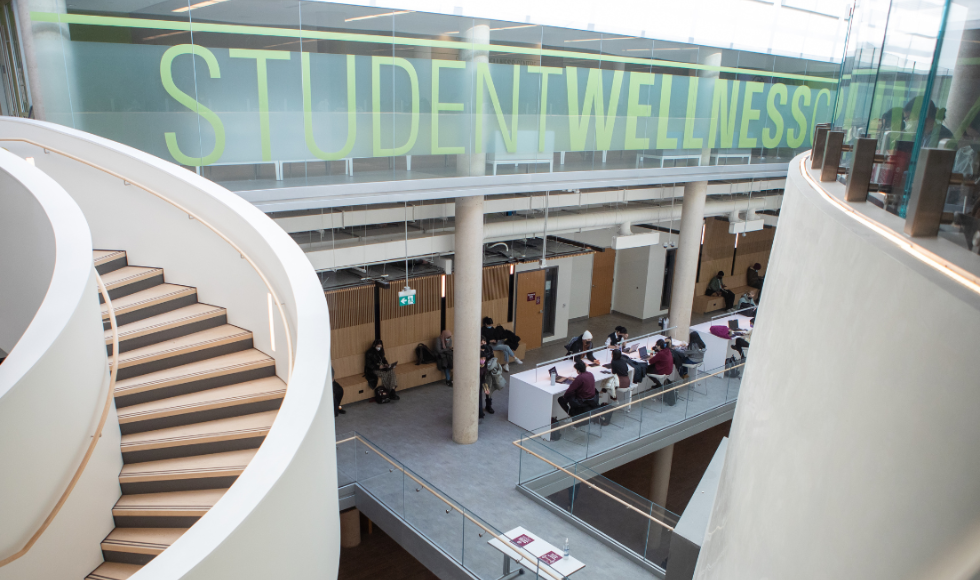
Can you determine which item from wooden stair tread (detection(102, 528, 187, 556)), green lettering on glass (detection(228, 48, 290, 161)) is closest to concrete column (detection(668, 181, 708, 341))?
green lettering on glass (detection(228, 48, 290, 161))

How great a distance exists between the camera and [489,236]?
44.3 ft

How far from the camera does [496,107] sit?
10.4 meters

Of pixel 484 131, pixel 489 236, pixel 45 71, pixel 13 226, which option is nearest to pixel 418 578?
pixel 489 236

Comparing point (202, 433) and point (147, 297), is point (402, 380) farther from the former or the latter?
point (202, 433)

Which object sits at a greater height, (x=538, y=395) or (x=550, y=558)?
(x=550, y=558)

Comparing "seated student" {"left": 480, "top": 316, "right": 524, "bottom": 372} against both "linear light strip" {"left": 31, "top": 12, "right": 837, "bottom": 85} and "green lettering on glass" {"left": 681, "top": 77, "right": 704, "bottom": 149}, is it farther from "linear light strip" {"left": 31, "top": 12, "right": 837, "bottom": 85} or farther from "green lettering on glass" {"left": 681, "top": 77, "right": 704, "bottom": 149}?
"linear light strip" {"left": 31, "top": 12, "right": 837, "bottom": 85}

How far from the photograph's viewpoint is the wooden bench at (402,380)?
531 inches

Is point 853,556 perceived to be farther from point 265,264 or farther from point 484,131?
point 484,131

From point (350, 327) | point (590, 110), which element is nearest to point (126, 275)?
point (350, 327)

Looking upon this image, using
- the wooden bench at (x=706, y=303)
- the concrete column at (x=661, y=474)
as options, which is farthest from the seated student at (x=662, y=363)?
the wooden bench at (x=706, y=303)

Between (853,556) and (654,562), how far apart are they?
7566 mm

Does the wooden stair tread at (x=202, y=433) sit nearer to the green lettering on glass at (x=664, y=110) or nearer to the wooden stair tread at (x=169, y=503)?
the wooden stair tread at (x=169, y=503)

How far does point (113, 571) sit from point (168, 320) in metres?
2.31

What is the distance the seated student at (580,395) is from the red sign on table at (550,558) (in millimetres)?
3696
